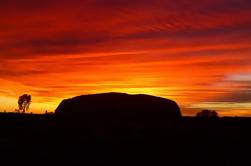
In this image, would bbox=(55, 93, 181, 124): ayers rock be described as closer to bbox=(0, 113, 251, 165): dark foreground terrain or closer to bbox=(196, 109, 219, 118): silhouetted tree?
bbox=(0, 113, 251, 165): dark foreground terrain

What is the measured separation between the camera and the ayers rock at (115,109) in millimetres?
26609

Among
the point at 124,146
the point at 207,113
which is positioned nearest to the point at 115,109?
the point at 124,146

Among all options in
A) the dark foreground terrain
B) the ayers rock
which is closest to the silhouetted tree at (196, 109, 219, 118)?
the dark foreground terrain

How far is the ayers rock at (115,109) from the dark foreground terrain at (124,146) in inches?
18.1

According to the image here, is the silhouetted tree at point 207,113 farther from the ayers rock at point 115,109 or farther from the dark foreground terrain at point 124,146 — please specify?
the ayers rock at point 115,109

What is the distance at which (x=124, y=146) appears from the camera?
23500mm

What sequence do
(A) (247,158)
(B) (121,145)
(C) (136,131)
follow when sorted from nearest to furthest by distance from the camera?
1. (A) (247,158)
2. (B) (121,145)
3. (C) (136,131)

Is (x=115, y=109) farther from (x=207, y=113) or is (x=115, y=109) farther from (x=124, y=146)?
(x=207, y=113)

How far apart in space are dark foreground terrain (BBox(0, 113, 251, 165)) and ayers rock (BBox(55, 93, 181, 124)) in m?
0.46

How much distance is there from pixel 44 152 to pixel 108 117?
5.41 metres

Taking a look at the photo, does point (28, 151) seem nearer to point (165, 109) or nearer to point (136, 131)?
point (136, 131)

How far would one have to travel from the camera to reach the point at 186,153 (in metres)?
22.4

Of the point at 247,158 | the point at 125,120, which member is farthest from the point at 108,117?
the point at 247,158

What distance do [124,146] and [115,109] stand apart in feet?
11.8
